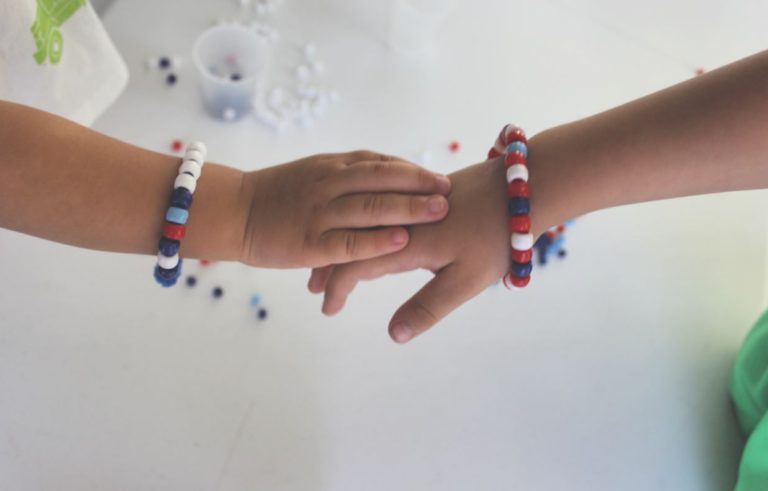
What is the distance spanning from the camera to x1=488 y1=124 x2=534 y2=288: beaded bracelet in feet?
1.91

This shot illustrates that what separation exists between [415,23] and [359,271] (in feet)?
1.59

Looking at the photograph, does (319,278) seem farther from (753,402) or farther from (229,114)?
(753,402)

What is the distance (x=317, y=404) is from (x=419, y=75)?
51 cm

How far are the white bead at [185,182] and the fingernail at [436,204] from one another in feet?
0.71

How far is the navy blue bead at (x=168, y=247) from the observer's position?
57cm

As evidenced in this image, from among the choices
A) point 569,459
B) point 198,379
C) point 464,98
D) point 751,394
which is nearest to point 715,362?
point 751,394

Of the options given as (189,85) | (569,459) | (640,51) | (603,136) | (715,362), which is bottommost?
(569,459)

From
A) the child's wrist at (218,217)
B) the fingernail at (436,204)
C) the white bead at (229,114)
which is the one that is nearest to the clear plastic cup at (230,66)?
Result: the white bead at (229,114)

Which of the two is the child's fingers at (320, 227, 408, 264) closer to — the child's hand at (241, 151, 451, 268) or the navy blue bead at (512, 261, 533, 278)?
the child's hand at (241, 151, 451, 268)

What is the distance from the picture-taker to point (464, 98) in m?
0.97

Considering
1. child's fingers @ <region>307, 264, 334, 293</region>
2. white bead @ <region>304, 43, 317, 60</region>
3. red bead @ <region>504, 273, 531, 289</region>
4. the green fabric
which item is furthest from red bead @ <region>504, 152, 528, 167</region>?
white bead @ <region>304, 43, 317, 60</region>

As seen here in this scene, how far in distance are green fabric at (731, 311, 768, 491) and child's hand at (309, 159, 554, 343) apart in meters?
0.32

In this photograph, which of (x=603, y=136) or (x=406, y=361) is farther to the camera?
(x=406, y=361)

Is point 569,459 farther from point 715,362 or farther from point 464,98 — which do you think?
point 464,98
